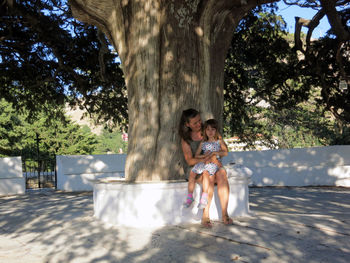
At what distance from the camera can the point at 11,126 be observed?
103 feet

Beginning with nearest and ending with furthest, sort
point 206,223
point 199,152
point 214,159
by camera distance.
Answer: point 206,223, point 214,159, point 199,152

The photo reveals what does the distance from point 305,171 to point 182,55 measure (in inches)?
310

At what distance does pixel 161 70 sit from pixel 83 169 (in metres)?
7.81

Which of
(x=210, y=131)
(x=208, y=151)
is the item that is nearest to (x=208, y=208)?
(x=208, y=151)

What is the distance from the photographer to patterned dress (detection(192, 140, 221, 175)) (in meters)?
5.27

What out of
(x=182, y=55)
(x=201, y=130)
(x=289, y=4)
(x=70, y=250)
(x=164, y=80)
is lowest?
(x=70, y=250)

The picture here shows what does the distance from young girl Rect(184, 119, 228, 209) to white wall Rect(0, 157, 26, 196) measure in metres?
8.52

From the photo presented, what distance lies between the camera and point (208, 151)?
5.43 metres

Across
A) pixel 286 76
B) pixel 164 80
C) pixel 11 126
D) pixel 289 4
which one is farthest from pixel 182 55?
pixel 11 126

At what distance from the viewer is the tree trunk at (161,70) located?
582cm

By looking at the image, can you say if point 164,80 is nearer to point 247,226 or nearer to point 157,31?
point 157,31

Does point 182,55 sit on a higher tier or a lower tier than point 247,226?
higher

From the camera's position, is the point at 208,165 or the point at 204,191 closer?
the point at 204,191

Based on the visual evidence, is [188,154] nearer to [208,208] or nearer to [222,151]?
[222,151]
